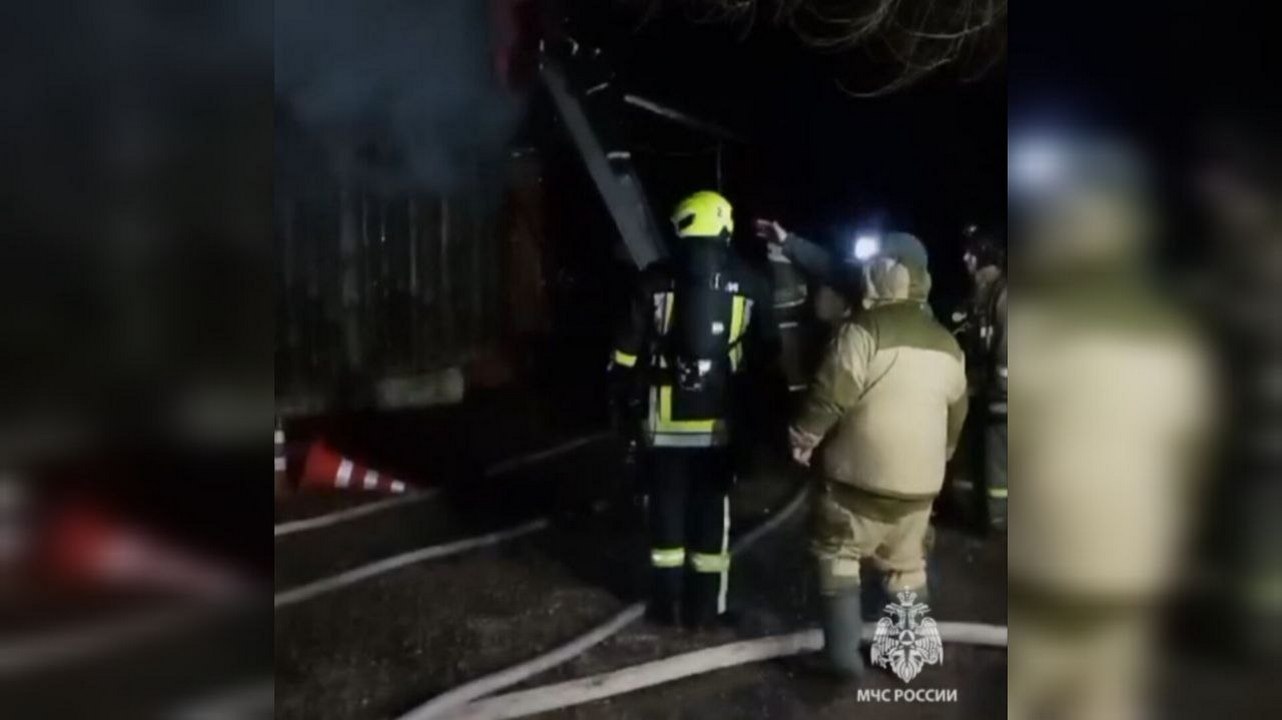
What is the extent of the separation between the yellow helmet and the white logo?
1.35 ft

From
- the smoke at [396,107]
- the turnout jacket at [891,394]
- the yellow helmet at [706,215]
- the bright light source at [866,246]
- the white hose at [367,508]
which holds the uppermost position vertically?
the smoke at [396,107]

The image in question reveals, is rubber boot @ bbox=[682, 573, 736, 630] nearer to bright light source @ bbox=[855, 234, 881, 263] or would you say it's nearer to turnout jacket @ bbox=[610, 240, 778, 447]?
turnout jacket @ bbox=[610, 240, 778, 447]

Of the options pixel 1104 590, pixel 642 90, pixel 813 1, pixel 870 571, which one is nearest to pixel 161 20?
pixel 642 90

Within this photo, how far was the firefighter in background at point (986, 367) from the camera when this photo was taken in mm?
1105

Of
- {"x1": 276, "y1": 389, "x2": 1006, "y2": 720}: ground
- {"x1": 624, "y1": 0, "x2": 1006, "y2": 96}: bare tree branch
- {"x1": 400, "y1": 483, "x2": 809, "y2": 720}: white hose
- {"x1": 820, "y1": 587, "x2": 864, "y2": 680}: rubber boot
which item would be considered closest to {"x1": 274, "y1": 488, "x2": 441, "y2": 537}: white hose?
{"x1": 276, "y1": 389, "x2": 1006, "y2": 720}: ground

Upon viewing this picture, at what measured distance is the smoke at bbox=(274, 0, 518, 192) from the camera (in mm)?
1115

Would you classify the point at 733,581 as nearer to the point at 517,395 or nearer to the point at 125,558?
the point at 517,395

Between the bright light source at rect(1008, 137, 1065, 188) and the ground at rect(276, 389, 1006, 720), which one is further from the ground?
the bright light source at rect(1008, 137, 1065, 188)

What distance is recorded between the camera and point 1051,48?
1116 mm

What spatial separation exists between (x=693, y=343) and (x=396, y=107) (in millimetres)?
378

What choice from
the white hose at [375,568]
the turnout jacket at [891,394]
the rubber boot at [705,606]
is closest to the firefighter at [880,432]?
the turnout jacket at [891,394]

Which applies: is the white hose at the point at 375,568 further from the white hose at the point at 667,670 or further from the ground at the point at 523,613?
the white hose at the point at 667,670

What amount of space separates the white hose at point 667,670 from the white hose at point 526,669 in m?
0.01

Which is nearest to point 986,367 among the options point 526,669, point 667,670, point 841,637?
point 841,637
